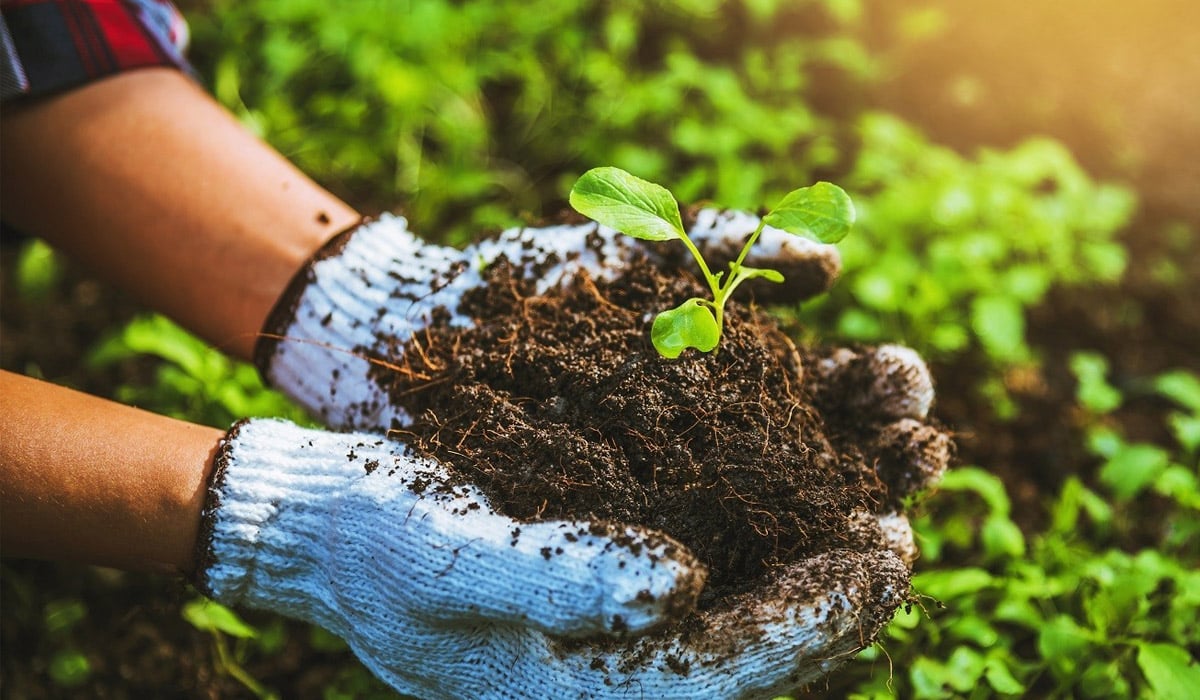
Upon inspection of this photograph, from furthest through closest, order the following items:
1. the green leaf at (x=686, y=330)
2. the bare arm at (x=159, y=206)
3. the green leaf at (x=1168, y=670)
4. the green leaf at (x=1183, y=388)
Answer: the green leaf at (x=1183, y=388) < the bare arm at (x=159, y=206) < the green leaf at (x=1168, y=670) < the green leaf at (x=686, y=330)

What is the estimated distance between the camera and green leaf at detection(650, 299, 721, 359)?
1285 mm

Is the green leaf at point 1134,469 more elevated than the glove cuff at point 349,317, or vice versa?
the green leaf at point 1134,469

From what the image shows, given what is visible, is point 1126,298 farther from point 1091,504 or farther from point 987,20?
point 987,20

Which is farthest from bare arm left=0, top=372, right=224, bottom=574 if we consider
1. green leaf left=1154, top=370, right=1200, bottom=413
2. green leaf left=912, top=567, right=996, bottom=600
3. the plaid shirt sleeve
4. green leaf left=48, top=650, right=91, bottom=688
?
green leaf left=1154, top=370, right=1200, bottom=413

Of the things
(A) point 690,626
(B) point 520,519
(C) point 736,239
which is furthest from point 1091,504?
(B) point 520,519

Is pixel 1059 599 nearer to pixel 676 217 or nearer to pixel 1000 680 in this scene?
pixel 1000 680

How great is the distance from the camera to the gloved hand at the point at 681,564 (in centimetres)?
121

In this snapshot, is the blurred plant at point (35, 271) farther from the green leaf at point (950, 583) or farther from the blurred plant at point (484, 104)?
the green leaf at point (950, 583)

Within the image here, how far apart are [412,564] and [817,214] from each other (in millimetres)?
790

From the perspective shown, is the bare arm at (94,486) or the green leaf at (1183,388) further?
the green leaf at (1183,388)

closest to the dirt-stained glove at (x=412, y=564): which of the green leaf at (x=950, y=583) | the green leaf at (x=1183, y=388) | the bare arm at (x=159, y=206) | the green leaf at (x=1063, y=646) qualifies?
the bare arm at (x=159, y=206)

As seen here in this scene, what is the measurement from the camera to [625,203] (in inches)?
52.7

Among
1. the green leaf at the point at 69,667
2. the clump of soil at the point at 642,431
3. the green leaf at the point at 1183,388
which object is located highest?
the green leaf at the point at 1183,388

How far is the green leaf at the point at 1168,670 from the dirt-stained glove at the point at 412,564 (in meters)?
0.97
